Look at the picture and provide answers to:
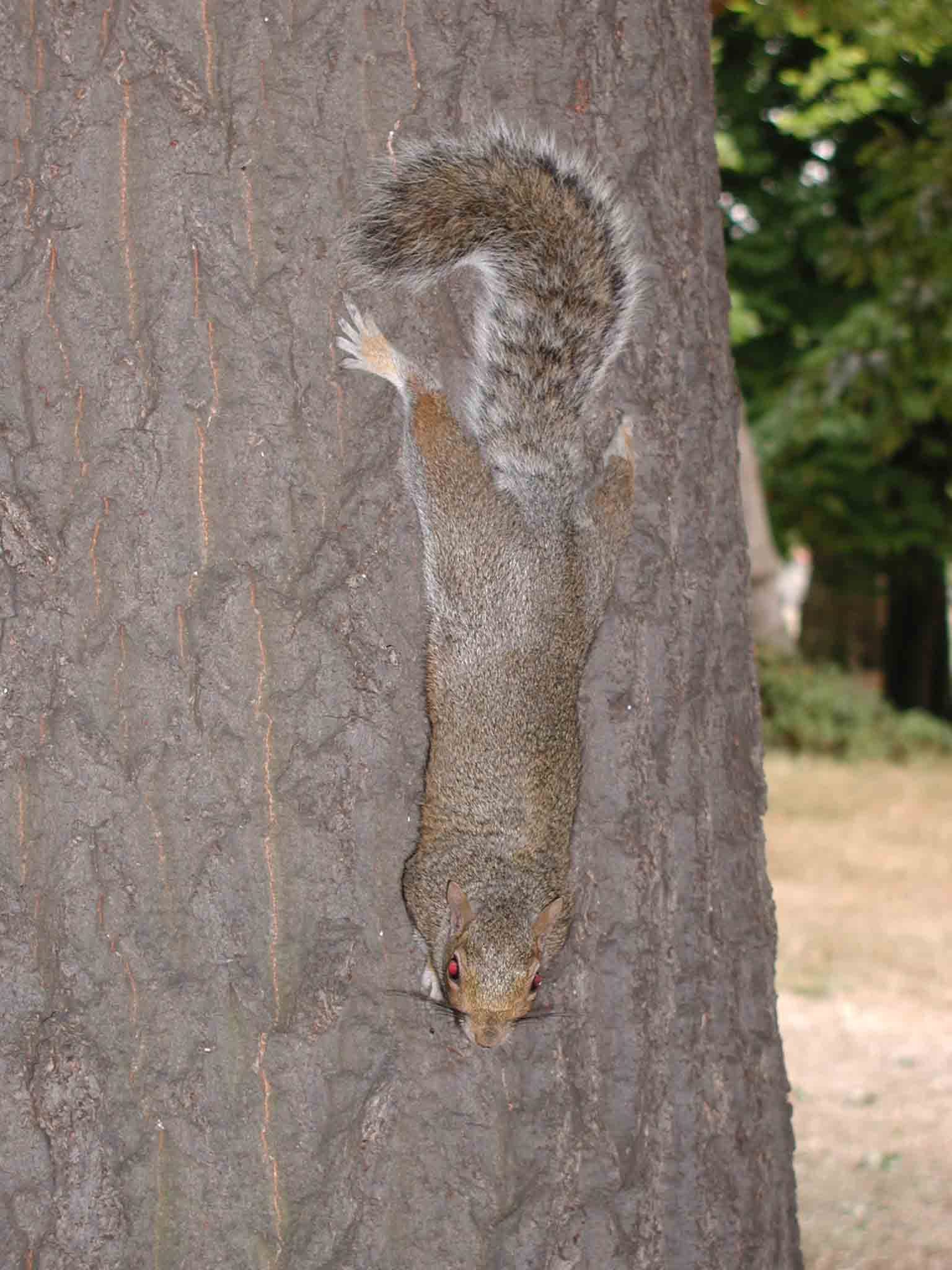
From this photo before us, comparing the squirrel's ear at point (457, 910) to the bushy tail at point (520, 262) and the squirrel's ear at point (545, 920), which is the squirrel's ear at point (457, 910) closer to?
the squirrel's ear at point (545, 920)

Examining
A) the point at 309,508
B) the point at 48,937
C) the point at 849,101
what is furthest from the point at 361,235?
the point at 849,101

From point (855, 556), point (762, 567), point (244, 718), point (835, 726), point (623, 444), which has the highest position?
point (855, 556)

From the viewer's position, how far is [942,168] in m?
6.14

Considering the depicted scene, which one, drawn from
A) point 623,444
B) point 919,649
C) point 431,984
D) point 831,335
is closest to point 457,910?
point 431,984

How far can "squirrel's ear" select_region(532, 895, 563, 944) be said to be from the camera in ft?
6.75

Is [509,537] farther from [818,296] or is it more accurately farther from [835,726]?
[818,296]

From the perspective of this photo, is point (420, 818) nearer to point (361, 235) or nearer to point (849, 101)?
point (361, 235)

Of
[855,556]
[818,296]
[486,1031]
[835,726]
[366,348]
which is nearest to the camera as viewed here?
[366,348]

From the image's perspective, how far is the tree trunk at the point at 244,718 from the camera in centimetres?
174

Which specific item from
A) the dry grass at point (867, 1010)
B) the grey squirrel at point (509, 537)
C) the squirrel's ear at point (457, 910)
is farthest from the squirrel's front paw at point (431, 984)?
the dry grass at point (867, 1010)

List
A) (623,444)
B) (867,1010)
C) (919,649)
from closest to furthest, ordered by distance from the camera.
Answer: (623,444) < (867,1010) < (919,649)

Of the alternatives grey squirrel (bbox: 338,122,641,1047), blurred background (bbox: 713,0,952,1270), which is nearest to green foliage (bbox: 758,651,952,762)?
blurred background (bbox: 713,0,952,1270)

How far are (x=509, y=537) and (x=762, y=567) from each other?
1077 centimetres

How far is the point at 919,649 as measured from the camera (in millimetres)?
15391
